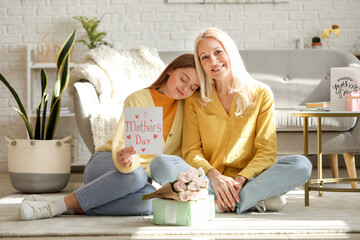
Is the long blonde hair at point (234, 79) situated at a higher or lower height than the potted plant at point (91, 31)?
lower

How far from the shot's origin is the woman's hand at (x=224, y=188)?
216cm

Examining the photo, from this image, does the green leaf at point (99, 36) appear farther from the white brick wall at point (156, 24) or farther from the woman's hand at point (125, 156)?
the woman's hand at point (125, 156)

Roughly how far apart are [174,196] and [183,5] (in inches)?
120

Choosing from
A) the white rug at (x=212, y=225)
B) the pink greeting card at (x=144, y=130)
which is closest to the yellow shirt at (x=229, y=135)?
the white rug at (x=212, y=225)

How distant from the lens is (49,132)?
10.8 ft

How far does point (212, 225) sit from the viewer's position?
1943mm

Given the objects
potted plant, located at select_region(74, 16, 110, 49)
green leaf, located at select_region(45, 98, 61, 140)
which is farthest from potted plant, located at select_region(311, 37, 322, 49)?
green leaf, located at select_region(45, 98, 61, 140)

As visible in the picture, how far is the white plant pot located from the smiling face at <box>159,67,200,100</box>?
1.19 meters

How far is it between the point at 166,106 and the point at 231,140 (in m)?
0.32

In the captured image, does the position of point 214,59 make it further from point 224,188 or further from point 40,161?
point 40,161

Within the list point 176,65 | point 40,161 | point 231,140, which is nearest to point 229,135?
point 231,140

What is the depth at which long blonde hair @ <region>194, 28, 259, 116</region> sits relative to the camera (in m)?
2.31

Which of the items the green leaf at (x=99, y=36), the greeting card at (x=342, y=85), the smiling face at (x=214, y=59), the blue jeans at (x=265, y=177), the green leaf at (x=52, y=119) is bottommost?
the blue jeans at (x=265, y=177)

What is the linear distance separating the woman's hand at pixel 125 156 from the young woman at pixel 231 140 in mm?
237
